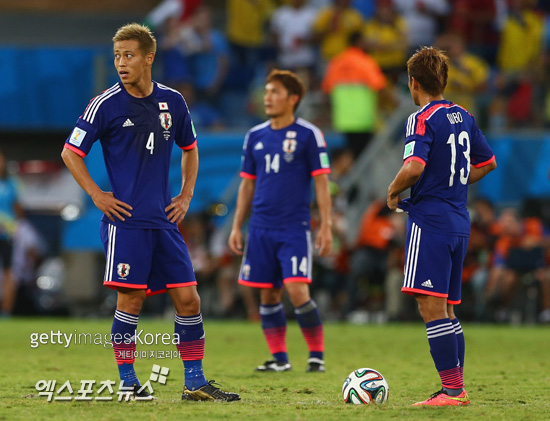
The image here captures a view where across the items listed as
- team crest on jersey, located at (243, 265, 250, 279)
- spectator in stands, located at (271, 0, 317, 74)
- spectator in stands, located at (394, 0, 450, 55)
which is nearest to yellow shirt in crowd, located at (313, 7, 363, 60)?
spectator in stands, located at (271, 0, 317, 74)

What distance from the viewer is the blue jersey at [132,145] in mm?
6523

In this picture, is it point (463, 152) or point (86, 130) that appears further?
point (463, 152)

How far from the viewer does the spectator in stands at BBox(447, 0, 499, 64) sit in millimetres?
19281

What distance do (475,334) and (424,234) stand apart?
24.0 ft

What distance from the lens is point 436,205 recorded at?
654cm

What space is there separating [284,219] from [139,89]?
2.84 metres

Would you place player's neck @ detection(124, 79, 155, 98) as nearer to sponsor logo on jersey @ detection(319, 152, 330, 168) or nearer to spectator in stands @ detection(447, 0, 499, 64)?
sponsor logo on jersey @ detection(319, 152, 330, 168)

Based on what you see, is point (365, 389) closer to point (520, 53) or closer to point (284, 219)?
point (284, 219)

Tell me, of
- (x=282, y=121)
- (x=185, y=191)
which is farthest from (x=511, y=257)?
(x=185, y=191)

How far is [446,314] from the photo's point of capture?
647 cm

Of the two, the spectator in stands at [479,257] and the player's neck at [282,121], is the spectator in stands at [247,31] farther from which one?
the player's neck at [282,121]

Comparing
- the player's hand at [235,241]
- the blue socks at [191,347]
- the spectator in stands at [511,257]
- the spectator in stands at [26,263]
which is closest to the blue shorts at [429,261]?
the blue socks at [191,347]

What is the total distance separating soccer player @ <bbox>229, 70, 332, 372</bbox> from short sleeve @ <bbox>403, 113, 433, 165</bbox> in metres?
2.65

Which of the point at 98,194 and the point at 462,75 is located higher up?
the point at 462,75
